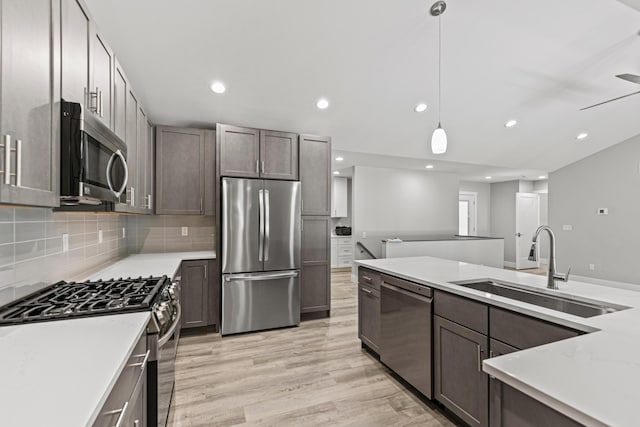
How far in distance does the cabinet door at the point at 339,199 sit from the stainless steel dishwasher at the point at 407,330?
5.40 m

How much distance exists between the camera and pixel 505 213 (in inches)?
353

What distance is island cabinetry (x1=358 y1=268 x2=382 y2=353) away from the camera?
2.79m

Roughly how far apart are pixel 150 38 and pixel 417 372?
3.45m

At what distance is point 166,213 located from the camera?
11.7 ft

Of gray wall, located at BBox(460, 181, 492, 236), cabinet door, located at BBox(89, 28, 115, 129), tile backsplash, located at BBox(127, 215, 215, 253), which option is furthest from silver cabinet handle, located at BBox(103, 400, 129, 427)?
gray wall, located at BBox(460, 181, 492, 236)

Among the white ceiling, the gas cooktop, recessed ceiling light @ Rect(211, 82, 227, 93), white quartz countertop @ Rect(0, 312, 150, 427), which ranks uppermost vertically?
the white ceiling

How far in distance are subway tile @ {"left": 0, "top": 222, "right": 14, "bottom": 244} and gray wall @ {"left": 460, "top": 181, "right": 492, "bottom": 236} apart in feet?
32.1

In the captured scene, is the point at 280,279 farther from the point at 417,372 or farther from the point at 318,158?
the point at 417,372

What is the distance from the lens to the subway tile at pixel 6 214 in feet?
4.74

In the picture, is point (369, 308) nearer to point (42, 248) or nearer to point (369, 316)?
point (369, 316)

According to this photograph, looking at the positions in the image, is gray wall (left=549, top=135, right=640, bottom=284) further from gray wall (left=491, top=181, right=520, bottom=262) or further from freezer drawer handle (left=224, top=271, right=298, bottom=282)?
freezer drawer handle (left=224, top=271, right=298, bottom=282)

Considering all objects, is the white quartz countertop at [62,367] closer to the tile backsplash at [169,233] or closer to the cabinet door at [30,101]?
the cabinet door at [30,101]

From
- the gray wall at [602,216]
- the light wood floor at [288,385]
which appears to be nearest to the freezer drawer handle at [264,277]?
the light wood floor at [288,385]

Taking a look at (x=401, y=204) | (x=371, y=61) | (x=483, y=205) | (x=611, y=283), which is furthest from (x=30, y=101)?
(x=483, y=205)
